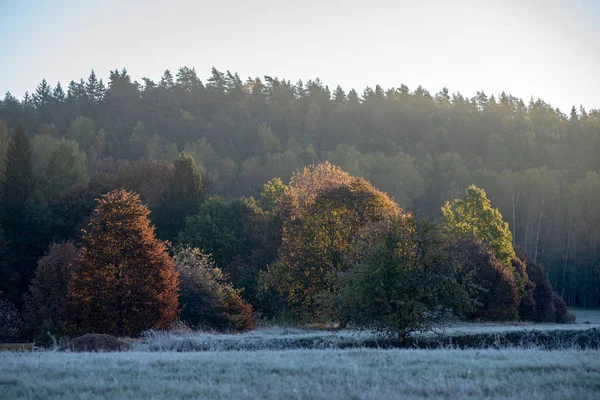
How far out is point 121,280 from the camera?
32.7 m

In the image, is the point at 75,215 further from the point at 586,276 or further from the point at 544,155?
the point at 544,155

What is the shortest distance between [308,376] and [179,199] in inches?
2219

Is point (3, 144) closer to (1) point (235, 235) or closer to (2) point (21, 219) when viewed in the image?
(2) point (21, 219)

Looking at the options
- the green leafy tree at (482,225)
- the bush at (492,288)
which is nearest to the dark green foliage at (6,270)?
the green leafy tree at (482,225)

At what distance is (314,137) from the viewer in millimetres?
115625

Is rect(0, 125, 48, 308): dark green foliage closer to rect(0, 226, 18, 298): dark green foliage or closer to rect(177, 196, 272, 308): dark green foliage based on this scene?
rect(0, 226, 18, 298): dark green foliage

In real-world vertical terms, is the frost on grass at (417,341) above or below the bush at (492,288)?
below

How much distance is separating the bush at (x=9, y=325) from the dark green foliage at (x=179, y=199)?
21784 millimetres

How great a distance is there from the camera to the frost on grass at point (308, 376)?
9883 mm

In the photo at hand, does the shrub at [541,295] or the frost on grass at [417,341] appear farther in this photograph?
the shrub at [541,295]

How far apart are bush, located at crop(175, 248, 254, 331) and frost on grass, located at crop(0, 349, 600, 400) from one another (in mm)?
23114

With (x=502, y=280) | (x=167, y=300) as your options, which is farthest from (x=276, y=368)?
(x=502, y=280)

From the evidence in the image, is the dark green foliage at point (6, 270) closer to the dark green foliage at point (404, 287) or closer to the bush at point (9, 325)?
the bush at point (9, 325)

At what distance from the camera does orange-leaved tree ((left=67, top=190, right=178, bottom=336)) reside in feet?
105
